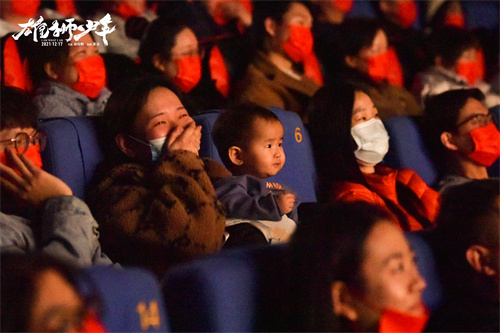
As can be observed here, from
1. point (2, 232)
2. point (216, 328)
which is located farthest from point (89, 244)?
point (216, 328)

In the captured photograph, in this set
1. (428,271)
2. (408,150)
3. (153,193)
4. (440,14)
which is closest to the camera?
(428,271)

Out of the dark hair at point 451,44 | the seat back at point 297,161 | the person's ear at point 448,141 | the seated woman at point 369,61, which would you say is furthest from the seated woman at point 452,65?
the seat back at point 297,161

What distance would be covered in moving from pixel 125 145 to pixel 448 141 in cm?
164

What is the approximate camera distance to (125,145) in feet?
6.78

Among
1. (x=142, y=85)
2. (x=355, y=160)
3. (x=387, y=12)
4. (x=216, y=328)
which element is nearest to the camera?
(x=216, y=328)

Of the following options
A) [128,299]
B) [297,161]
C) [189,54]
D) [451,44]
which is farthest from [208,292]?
[451,44]

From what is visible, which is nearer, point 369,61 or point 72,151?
point 72,151

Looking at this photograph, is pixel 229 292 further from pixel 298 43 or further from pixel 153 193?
pixel 298 43

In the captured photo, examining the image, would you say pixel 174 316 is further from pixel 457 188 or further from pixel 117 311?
pixel 457 188

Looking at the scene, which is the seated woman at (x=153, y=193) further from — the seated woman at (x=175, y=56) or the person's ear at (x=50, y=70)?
the seated woman at (x=175, y=56)

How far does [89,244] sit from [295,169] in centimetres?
118

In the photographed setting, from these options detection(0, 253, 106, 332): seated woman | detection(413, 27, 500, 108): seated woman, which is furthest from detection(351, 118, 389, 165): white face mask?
detection(0, 253, 106, 332): seated woman

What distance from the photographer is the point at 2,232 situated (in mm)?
1558

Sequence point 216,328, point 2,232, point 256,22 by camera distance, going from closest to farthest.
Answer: point 216,328, point 2,232, point 256,22
